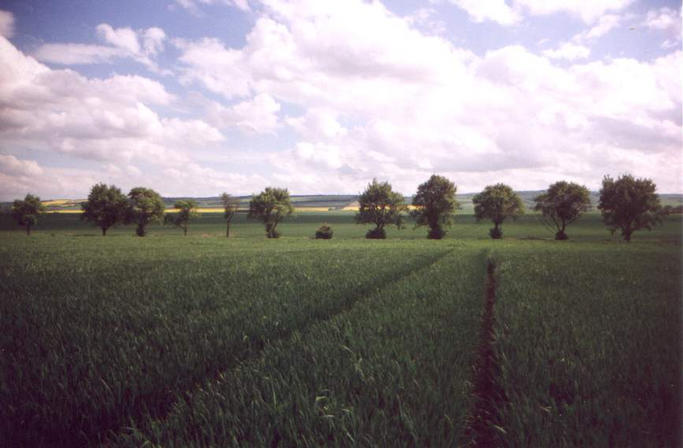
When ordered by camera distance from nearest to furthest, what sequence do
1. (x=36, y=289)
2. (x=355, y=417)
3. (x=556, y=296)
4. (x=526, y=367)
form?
(x=355, y=417) → (x=526, y=367) → (x=556, y=296) → (x=36, y=289)

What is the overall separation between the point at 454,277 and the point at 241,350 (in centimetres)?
820

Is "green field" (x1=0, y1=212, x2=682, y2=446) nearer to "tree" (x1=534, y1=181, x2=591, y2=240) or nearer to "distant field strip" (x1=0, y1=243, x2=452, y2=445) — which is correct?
"distant field strip" (x1=0, y1=243, x2=452, y2=445)

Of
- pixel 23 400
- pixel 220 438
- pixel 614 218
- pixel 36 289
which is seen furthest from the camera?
pixel 614 218

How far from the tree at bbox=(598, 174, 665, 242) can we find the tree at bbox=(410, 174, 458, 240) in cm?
2658

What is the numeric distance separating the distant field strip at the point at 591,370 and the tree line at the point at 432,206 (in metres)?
57.3

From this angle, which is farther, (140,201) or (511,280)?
(140,201)

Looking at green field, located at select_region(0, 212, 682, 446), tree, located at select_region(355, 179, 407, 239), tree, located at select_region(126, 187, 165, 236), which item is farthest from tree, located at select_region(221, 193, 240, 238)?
green field, located at select_region(0, 212, 682, 446)

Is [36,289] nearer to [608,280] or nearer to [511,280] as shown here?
[511,280]

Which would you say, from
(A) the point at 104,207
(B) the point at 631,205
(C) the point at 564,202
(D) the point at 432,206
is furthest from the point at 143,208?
(B) the point at 631,205

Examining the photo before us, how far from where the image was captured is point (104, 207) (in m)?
70.5

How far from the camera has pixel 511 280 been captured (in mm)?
10633

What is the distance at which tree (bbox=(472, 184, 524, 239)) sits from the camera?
6638 centimetres

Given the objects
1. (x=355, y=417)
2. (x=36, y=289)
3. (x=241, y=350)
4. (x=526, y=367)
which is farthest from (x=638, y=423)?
(x=36, y=289)

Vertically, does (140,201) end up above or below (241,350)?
above
